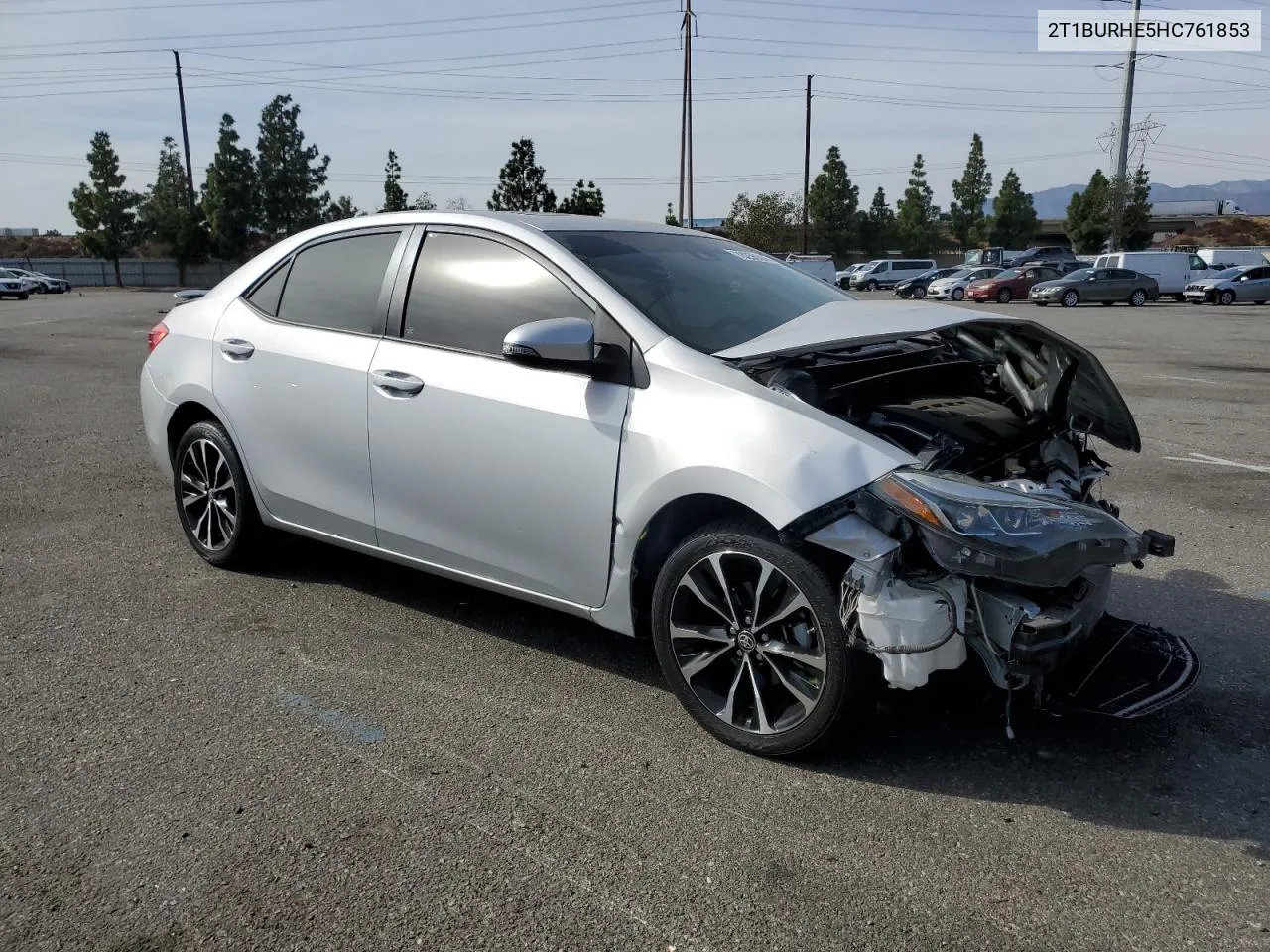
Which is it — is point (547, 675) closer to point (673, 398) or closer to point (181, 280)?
point (673, 398)

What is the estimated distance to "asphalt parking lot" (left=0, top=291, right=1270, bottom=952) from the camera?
263 cm

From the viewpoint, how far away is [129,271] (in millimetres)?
71188

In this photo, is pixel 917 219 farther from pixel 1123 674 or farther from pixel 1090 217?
pixel 1123 674

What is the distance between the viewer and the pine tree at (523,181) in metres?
36.0

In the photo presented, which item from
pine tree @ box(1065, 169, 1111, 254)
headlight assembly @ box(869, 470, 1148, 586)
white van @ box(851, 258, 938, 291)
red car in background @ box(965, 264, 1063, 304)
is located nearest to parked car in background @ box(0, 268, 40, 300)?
white van @ box(851, 258, 938, 291)

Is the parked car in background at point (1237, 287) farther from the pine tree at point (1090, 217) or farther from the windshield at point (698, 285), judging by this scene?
the windshield at point (698, 285)

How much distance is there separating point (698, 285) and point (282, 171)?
244ft

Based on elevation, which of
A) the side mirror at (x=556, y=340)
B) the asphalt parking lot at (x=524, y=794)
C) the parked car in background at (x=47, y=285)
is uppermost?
the side mirror at (x=556, y=340)

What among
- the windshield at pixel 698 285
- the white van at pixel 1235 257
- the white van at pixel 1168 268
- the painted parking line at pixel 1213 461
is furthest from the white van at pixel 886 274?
the windshield at pixel 698 285

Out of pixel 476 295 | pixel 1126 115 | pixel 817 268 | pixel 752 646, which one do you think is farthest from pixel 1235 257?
pixel 752 646

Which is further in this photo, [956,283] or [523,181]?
[956,283]

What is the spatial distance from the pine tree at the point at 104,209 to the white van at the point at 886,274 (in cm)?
4663

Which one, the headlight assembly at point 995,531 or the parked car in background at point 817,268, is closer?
the headlight assembly at point 995,531

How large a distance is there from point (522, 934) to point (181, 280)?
76.8m
